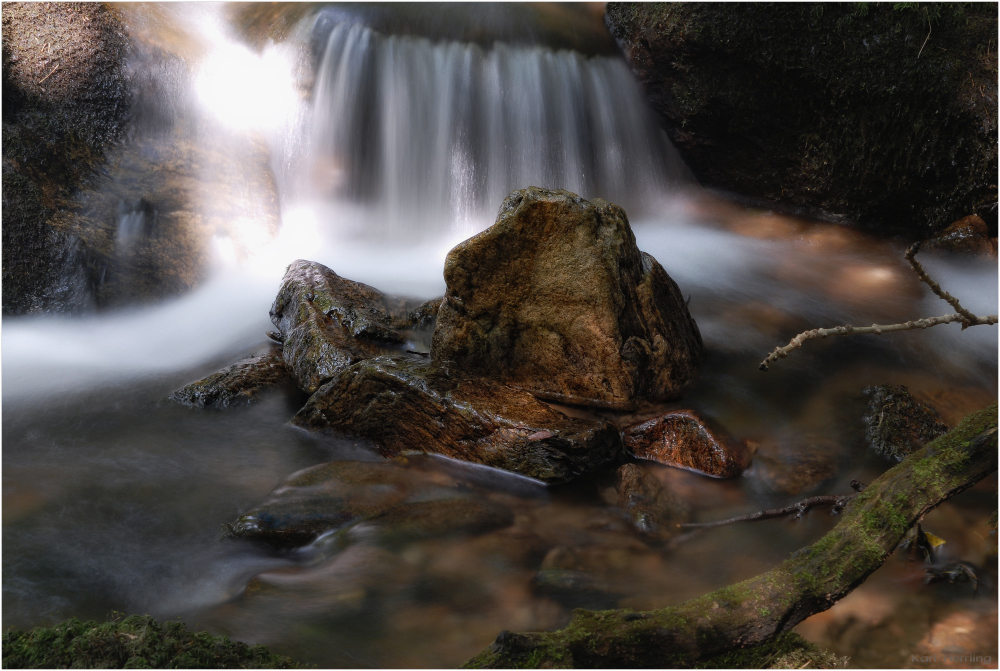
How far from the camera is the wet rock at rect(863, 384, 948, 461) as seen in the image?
13.8ft

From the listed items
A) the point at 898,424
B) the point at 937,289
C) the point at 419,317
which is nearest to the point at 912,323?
the point at 937,289

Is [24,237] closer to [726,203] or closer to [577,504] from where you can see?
[577,504]

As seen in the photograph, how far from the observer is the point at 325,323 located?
525 cm

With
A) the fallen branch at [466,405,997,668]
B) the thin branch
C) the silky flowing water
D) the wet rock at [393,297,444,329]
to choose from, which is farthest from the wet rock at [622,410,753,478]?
the wet rock at [393,297,444,329]

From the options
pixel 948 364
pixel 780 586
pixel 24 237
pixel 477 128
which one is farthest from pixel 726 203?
pixel 24 237

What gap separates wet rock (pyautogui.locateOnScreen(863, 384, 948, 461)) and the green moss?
390cm

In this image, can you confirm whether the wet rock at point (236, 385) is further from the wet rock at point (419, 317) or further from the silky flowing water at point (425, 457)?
the wet rock at point (419, 317)

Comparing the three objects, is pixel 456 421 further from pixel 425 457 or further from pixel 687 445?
pixel 687 445

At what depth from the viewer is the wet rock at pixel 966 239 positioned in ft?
23.1

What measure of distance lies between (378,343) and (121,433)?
6.40 feet

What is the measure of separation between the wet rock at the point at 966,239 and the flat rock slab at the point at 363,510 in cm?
642

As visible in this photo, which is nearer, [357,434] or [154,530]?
[154,530]

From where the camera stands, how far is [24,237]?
629 centimetres

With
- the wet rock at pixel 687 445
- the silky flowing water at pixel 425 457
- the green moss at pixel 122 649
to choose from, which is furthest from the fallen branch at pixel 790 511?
the green moss at pixel 122 649
